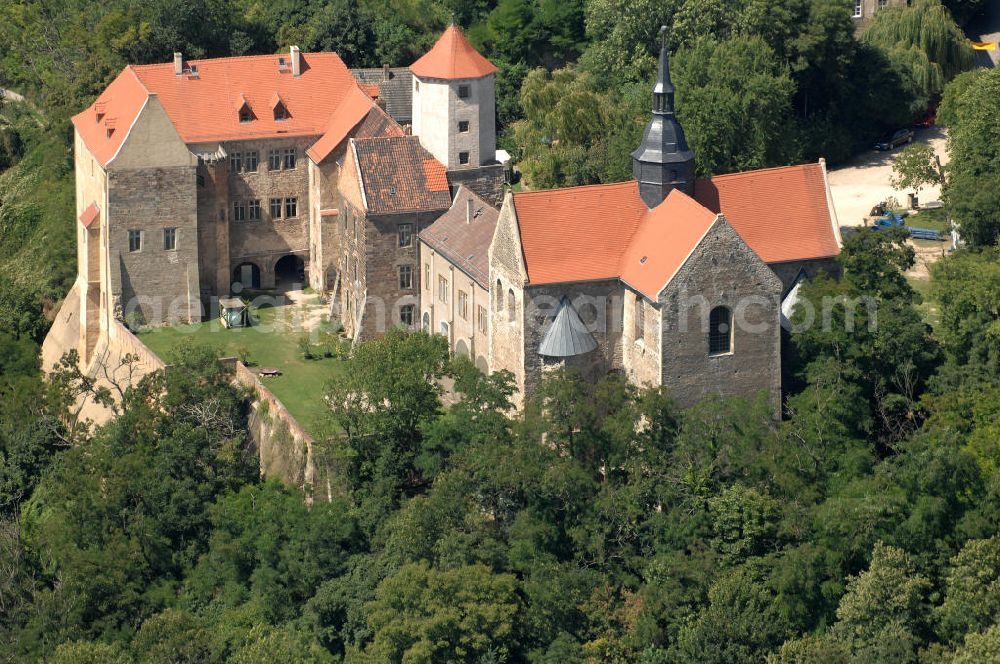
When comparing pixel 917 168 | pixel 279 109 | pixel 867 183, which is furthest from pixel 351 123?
pixel 867 183

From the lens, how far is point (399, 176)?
98500 millimetres

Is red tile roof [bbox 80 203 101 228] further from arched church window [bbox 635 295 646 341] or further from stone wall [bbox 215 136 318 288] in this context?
arched church window [bbox 635 295 646 341]

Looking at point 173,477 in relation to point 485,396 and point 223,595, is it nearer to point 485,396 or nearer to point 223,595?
point 223,595

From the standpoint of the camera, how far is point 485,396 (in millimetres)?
84062

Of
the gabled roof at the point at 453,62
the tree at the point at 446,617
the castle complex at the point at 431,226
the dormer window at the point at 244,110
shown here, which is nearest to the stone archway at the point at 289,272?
the castle complex at the point at 431,226

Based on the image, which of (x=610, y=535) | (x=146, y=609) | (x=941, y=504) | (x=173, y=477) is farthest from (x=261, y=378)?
(x=941, y=504)

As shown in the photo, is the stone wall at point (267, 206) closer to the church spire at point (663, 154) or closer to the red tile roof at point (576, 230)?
the red tile roof at point (576, 230)

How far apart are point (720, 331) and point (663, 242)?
446 cm

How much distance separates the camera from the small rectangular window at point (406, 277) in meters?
98.6

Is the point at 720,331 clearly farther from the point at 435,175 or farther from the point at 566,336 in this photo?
the point at 435,175

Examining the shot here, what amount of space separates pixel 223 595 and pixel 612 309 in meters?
20.9

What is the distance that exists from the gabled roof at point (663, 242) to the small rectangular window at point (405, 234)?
15207 mm

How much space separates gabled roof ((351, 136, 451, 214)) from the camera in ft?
321

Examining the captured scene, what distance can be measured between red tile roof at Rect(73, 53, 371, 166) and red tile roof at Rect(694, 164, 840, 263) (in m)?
26.2
